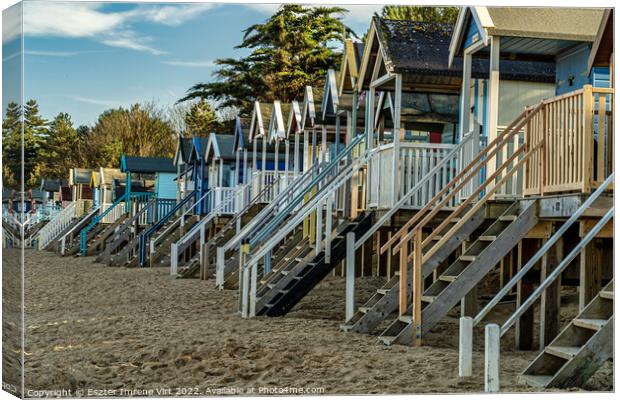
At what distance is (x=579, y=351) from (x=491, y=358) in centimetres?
77

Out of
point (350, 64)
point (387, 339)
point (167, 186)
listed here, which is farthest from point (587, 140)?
point (167, 186)

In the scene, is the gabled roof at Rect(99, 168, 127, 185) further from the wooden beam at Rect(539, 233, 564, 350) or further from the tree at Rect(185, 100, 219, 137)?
the wooden beam at Rect(539, 233, 564, 350)

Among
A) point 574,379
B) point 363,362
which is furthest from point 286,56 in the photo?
point 574,379

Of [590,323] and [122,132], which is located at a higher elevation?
[122,132]

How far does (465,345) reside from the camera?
33.5ft

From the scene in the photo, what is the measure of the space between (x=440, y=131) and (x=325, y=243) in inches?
225

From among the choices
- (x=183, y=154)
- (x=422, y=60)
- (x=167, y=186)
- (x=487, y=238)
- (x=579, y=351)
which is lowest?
(x=579, y=351)

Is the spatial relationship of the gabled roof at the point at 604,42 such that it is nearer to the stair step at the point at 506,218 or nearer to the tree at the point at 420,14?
the stair step at the point at 506,218

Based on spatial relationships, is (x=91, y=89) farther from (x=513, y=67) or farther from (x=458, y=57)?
(x=513, y=67)

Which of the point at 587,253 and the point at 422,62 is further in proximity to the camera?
the point at 422,62

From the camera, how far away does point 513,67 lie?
57.0ft

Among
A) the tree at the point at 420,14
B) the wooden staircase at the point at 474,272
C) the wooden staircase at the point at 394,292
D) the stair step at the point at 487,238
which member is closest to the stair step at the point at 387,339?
the wooden staircase at the point at 474,272

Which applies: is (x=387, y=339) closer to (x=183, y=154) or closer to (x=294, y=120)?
(x=294, y=120)

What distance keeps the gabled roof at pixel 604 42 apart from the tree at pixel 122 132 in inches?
223
